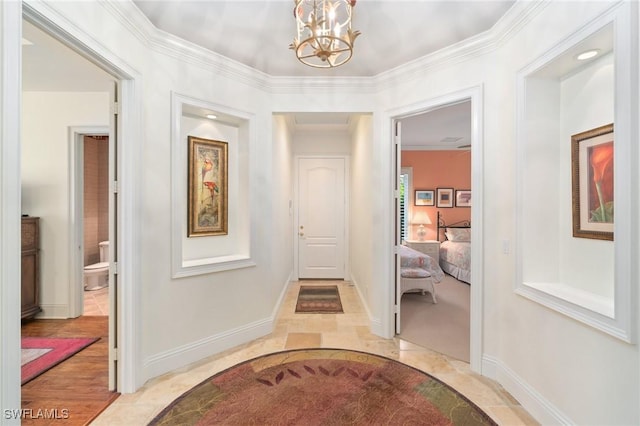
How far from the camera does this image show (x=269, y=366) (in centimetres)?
253

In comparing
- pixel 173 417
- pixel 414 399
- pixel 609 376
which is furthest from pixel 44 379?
pixel 609 376

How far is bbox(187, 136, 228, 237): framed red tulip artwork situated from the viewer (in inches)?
108

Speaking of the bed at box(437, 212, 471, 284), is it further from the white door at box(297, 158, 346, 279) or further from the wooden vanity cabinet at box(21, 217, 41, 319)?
the wooden vanity cabinet at box(21, 217, 41, 319)

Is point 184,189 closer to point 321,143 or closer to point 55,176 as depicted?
point 55,176

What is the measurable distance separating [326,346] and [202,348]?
1.17 meters

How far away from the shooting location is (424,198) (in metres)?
6.69

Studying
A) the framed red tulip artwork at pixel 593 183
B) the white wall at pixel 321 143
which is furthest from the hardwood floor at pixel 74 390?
the white wall at pixel 321 143

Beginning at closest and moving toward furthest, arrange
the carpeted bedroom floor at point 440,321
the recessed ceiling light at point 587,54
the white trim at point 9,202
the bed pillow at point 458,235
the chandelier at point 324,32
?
the white trim at point 9,202 < the chandelier at point 324,32 < the recessed ceiling light at point 587,54 < the carpeted bedroom floor at point 440,321 < the bed pillow at point 458,235

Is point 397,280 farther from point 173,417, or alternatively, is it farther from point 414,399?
point 173,417

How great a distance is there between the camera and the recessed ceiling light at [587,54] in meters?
1.67

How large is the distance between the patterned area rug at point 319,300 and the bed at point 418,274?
1.01m

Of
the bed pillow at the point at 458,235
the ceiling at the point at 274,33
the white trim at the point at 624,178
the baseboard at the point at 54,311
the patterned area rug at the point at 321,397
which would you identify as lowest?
the patterned area rug at the point at 321,397

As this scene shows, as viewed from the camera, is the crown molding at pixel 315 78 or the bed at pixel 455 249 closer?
the crown molding at pixel 315 78

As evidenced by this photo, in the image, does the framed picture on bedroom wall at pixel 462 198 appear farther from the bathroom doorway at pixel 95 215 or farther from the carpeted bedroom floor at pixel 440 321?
the bathroom doorway at pixel 95 215
